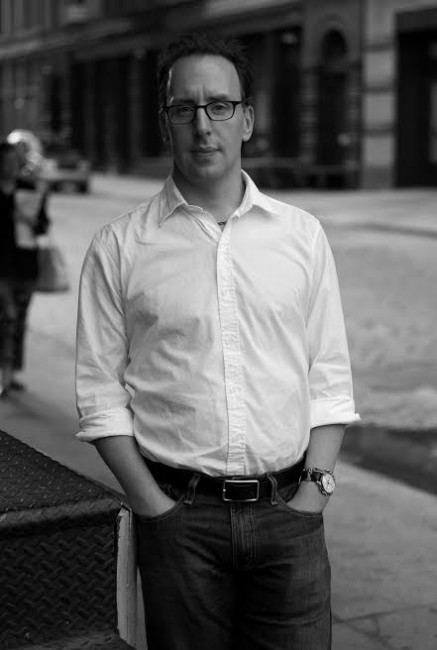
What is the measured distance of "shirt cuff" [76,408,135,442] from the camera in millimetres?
2807

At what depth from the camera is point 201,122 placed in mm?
2771

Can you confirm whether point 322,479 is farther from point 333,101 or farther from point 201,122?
point 333,101

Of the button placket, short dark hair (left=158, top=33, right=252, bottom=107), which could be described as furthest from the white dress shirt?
short dark hair (left=158, top=33, right=252, bottom=107)

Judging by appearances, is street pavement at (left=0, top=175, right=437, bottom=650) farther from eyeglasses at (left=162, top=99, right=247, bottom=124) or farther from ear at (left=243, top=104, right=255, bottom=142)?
eyeglasses at (left=162, top=99, right=247, bottom=124)

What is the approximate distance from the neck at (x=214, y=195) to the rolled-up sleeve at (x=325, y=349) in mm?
206

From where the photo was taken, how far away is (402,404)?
29.0 feet

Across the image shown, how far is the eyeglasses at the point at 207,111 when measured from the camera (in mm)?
2795

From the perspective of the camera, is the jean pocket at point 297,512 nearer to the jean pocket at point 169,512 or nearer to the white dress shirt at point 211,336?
the white dress shirt at point 211,336

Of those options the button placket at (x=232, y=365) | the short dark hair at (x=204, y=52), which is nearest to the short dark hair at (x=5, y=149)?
the short dark hair at (x=204, y=52)

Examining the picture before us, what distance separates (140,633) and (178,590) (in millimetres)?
1949

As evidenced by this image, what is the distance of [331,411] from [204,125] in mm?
673

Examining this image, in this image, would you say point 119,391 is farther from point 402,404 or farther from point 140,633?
point 402,404

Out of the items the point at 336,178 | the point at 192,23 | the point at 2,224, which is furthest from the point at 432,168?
the point at 2,224

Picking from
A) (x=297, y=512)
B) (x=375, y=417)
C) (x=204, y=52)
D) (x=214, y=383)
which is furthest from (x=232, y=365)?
(x=375, y=417)
